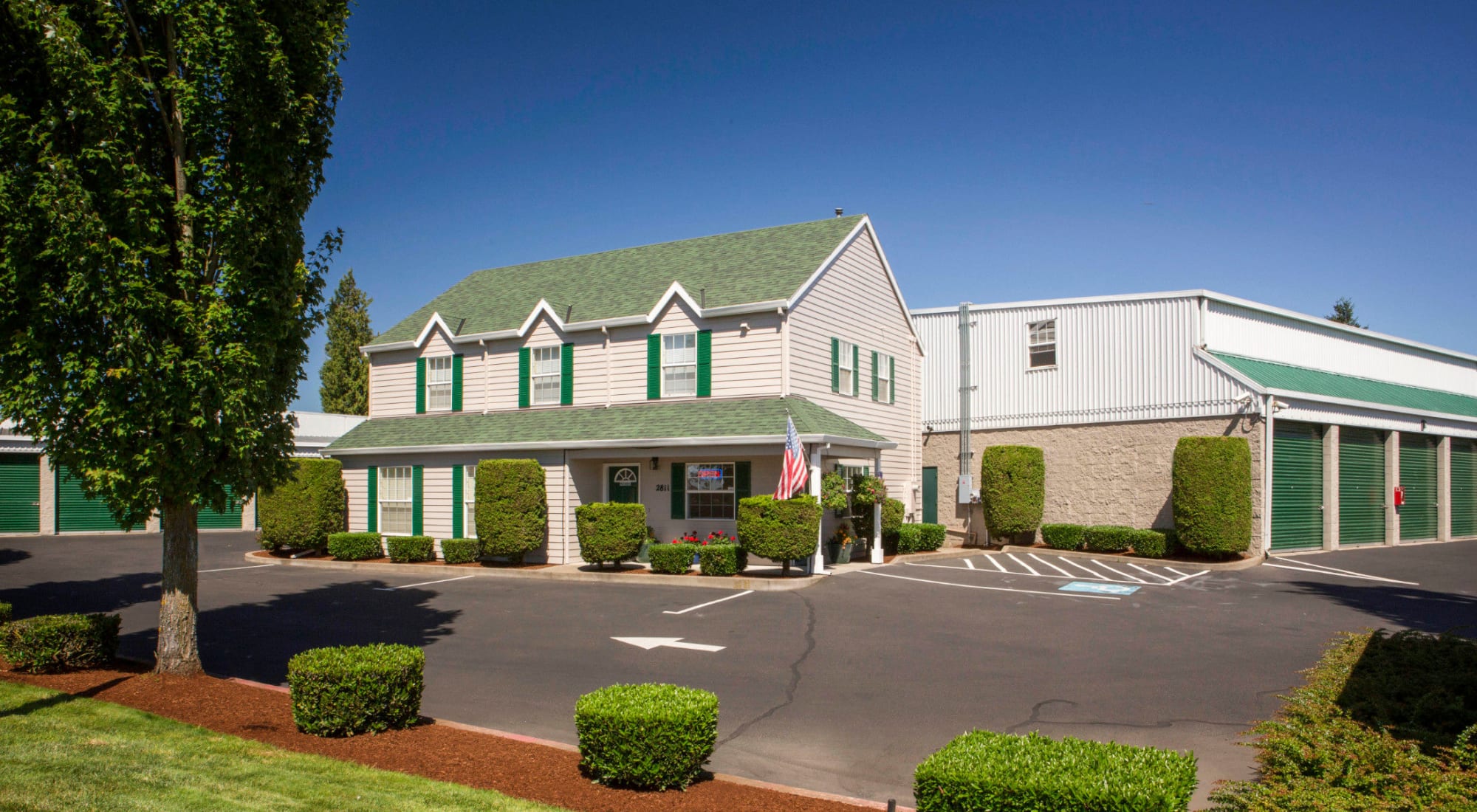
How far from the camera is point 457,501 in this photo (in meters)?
25.2

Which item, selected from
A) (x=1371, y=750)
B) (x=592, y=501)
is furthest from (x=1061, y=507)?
(x=1371, y=750)

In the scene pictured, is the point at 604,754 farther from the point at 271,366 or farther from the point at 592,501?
the point at 592,501

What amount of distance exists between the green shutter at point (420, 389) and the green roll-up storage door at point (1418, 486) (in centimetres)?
3069

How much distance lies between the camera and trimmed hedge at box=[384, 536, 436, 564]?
80.0 ft

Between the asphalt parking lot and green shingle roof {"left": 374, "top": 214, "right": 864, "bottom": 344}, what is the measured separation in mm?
7732

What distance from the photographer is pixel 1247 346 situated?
28047 millimetres

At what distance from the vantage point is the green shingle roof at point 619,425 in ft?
69.7

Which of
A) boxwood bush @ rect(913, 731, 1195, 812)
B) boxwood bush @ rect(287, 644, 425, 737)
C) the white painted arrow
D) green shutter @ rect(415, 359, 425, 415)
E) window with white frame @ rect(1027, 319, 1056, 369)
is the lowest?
the white painted arrow

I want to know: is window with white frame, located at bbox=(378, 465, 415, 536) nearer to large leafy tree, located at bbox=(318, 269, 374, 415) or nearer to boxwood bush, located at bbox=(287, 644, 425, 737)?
boxwood bush, located at bbox=(287, 644, 425, 737)

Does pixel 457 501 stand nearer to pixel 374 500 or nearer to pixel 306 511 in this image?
pixel 374 500

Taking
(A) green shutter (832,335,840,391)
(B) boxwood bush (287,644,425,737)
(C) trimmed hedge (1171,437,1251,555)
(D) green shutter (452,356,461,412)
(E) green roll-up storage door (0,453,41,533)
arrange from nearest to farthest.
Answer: (B) boxwood bush (287,644,425,737)
(C) trimmed hedge (1171,437,1251,555)
(A) green shutter (832,335,840,391)
(D) green shutter (452,356,461,412)
(E) green roll-up storage door (0,453,41,533)

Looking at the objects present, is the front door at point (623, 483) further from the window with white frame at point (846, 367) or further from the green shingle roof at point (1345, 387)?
the green shingle roof at point (1345, 387)

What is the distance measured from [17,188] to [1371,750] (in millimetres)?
12457

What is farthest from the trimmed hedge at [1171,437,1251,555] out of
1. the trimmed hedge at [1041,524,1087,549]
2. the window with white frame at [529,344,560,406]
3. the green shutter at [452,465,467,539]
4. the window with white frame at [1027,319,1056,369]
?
the green shutter at [452,465,467,539]
